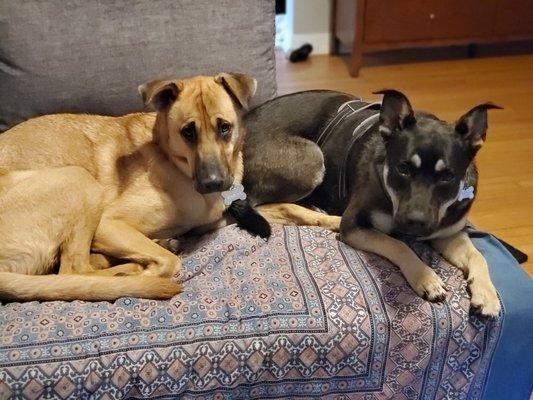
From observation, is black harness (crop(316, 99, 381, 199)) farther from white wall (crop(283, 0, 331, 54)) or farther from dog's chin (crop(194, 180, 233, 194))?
white wall (crop(283, 0, 331, 54))

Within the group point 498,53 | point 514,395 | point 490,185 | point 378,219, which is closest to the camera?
point 514,395

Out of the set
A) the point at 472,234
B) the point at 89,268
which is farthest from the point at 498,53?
the point at 89,268

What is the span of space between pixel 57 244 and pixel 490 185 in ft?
8.10

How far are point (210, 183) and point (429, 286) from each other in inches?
30.9

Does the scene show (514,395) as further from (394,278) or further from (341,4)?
(341,4)

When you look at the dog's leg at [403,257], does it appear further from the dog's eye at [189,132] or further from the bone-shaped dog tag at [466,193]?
the dog's eye at [189,132]

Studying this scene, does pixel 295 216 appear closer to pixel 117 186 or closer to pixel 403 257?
pixel 403 257

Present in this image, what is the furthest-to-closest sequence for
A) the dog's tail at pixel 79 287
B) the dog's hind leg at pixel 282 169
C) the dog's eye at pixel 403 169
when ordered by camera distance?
the dog's hind leg at pixel 282 169 → the dog's eye at pixel 403 169 → the dog's tail at pixel 79 287

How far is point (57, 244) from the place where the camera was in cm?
200

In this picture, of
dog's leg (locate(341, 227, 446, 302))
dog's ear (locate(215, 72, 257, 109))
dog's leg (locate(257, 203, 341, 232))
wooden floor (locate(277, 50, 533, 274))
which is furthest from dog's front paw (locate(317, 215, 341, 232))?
wooden floor (locate(277, 50, 533, 274))

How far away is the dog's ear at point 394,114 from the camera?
2.00m

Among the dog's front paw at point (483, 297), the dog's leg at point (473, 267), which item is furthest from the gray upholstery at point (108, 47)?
the dog's front paw at point (483, 297)

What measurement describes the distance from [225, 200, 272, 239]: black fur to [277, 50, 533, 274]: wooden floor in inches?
53.6

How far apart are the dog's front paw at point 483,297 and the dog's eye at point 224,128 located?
966 millimetres
